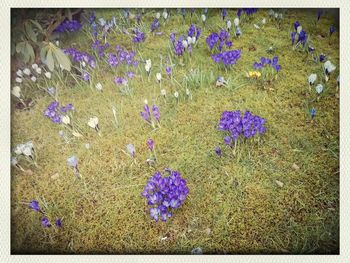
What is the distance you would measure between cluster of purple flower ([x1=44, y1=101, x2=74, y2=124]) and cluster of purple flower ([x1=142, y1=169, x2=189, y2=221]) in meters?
0.61

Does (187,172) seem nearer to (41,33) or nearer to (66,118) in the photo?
(66,118)

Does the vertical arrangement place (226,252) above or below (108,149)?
below

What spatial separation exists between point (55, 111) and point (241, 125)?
95 centimetres

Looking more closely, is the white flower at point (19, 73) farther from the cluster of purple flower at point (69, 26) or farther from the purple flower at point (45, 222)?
the purple flower at point (45, 222)

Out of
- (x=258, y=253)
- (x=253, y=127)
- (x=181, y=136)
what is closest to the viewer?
(x=258, y=253)

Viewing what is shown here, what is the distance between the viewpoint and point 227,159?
147 cm

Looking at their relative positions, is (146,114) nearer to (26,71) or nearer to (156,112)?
(156,112)

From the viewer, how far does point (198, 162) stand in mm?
1482

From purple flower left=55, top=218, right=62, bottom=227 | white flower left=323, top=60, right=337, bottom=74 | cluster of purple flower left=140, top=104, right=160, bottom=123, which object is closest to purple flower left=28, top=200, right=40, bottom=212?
purple flower left=55, top=218, right=62, bottom=227

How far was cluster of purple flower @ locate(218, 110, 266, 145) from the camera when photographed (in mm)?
1438

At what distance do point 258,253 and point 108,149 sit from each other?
855 mm

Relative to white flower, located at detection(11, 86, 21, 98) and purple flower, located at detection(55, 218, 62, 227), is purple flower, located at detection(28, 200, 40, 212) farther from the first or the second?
white flower, located at detection(11, 86, 21, 98)

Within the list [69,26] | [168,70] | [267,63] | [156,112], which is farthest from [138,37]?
[267,63]
